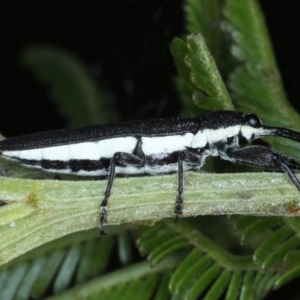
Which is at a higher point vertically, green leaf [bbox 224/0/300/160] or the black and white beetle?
green leaf [bbox 224/0/300/160]

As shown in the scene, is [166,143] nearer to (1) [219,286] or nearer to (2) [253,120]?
(2) [253,120]

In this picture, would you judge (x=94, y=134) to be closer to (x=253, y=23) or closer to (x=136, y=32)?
(x=253, y=23)

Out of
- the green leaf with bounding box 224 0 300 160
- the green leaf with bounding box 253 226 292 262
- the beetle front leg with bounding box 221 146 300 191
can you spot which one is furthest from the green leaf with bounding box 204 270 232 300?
the green leaf with bounding box 224 0 300 160

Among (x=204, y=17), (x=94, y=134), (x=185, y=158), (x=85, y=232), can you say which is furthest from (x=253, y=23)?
(x=85, y=232)

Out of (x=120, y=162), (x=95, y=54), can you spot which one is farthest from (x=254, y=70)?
(x=95, y=54)

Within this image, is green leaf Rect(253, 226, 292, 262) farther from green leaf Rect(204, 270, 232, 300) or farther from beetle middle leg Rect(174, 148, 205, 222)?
beetle middle leg Rect(174, 148, 205, 222)
